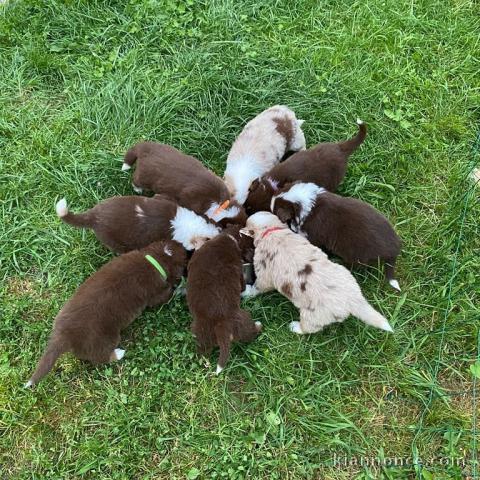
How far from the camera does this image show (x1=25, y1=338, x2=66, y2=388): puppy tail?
11.3ft

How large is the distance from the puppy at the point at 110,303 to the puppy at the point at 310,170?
888 mm

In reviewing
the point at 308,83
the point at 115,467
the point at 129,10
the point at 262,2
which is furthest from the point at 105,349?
the point at 262,2

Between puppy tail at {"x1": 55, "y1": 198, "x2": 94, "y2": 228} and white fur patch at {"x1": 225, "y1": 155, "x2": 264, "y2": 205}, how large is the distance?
1260 millimetres

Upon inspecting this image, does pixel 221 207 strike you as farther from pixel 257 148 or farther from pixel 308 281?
pixel 308 281

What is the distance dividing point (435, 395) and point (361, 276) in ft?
3.38

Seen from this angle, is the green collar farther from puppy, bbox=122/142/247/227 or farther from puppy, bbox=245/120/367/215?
puppy, bbox=245/120/367/215

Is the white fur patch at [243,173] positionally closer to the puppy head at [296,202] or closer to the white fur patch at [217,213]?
the white fur patch at [217,213]

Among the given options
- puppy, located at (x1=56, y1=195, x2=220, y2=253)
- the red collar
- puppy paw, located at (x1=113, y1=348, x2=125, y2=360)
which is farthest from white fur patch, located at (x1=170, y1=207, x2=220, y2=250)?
puppy paw, located at (x1=113, y1=348, x2=125, y2=360)

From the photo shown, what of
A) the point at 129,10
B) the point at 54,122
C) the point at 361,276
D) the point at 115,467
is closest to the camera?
the point at 115,467

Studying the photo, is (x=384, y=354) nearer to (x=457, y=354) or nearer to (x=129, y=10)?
(x=457, y=354)

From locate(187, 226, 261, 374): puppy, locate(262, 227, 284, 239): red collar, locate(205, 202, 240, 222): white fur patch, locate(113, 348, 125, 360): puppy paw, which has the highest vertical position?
locate(262, 227, 284, 239): red collar

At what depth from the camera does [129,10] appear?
517cm

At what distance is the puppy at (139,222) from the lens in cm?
396

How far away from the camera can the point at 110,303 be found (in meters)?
3.62
